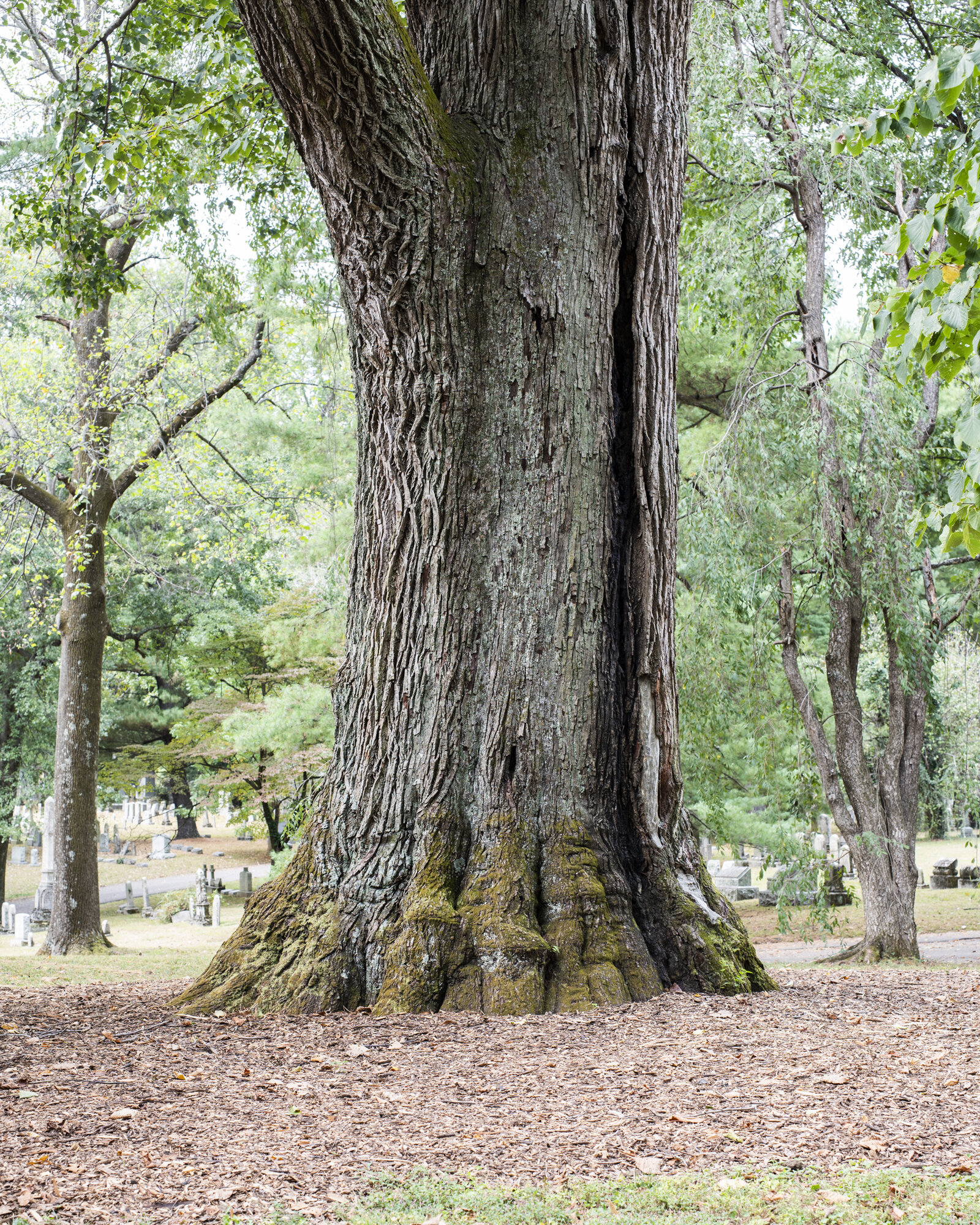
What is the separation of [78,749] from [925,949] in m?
12.1

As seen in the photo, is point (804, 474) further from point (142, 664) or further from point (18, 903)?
point (18, 903)

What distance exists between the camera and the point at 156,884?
3056 centimetres

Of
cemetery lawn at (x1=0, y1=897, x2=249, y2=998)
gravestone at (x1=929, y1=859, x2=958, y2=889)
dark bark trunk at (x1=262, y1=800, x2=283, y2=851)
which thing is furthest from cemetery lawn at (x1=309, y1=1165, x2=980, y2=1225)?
gravestone at (x1=929, y1=859, x2=958, y2=889)

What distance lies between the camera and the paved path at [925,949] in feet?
42.2

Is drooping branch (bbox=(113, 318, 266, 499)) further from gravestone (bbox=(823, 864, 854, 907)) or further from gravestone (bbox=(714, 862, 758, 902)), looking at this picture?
gravestone (bbox=(714, 862, 758, 902))

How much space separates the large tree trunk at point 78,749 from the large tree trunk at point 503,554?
9289mm

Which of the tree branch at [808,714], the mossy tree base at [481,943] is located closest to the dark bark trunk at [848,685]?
the tree branch at [808,714]

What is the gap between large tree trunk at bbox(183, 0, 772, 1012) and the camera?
418 centimetres

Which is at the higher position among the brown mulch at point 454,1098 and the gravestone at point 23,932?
the brown mulch at point 454,1098

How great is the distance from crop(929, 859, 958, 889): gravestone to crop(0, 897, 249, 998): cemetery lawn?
17075mm

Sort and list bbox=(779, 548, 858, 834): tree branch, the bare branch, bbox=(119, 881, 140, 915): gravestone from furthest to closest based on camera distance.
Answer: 1. bbox=(119, 881, 140, 915): gravestone
2. the bare branch
3. bbox=(779, 548, 858, 834): tree branch

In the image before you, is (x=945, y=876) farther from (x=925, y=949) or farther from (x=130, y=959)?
(x=130, y=959)

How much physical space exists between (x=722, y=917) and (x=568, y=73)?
4.07 metres

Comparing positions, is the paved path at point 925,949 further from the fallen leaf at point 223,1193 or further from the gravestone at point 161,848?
the gravestone at point 161,848
